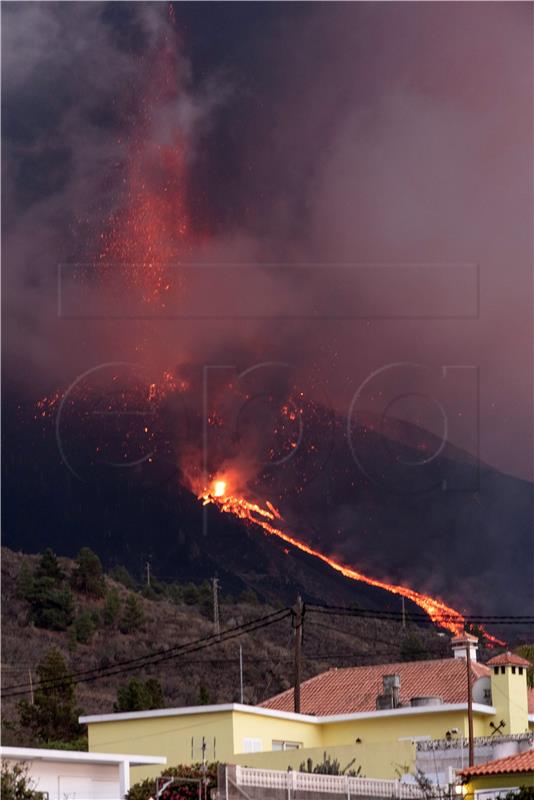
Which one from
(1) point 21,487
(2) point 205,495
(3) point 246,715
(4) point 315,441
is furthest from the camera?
(1) point 21,487

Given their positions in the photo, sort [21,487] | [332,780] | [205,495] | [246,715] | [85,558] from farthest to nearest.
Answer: [21,487]
[205,495]
[85,558]
[246,715]
[332,780]

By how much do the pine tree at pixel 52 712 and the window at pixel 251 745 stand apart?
68.7ft

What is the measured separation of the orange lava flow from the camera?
390 feet

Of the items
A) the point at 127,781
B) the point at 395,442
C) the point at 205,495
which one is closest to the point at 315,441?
the point at 205,495

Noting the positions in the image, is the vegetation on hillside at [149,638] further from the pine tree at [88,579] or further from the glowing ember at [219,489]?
the glowing ember at [219,489]

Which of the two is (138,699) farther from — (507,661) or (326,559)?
(326,559)

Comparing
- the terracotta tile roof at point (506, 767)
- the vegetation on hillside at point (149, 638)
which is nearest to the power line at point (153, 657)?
the vegetation on hillside at point (149, 638)

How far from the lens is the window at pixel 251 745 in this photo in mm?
54053

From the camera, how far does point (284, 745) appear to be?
56406mm

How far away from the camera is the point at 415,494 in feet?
483

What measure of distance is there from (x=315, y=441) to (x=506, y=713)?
76.5m

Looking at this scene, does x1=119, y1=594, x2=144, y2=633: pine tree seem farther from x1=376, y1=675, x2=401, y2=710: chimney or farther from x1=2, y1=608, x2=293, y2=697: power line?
x1=376, y1=675, x2=401, y2=710: chimney

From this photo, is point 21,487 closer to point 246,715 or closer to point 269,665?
point 269,665

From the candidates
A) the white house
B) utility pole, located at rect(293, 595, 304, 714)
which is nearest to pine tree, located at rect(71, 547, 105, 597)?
utility pole, located at rect(293, 595, 304, 714)
